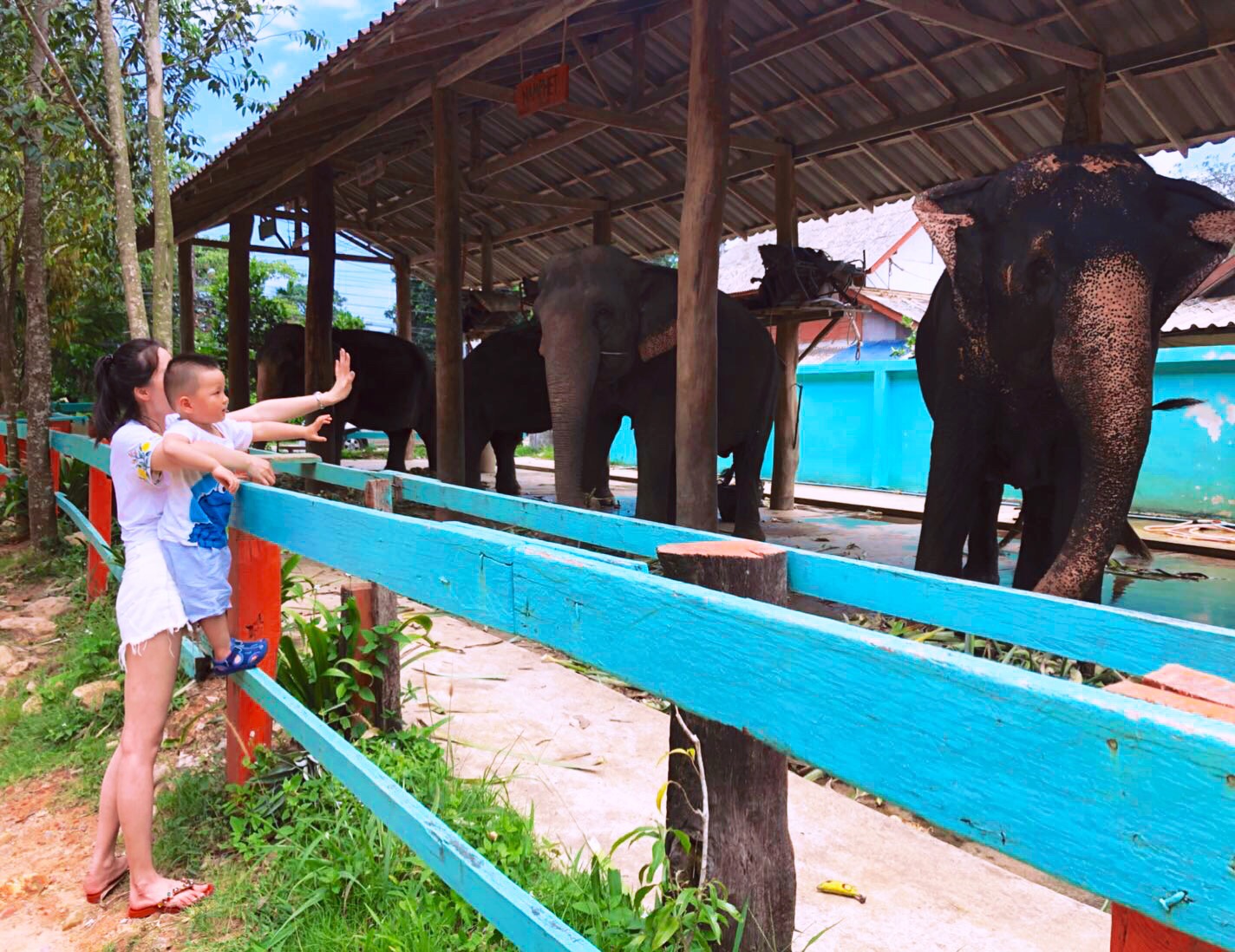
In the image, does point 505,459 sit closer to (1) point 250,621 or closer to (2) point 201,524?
(1) point 250,621

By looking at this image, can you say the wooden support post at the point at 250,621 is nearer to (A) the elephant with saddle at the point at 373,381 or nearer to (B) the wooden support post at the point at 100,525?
(B) the wooden support post at the point at 100,525

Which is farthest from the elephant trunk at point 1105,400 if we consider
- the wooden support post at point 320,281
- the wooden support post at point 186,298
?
the wooden support post at point 186,298

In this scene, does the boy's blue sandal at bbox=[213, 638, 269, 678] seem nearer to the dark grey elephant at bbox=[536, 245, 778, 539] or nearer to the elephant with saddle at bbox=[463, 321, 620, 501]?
the dark grey elephant at bbox=[536, 245, 778, 539]

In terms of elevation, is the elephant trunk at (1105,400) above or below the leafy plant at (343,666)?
above

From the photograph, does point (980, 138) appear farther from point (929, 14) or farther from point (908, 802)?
point (908, 802)

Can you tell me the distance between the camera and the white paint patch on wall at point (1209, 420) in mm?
11203

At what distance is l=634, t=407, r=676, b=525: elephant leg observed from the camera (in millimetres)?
7016

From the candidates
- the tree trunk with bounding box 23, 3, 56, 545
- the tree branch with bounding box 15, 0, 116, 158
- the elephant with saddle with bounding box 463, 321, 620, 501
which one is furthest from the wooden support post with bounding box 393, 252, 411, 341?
the tree branch with bounding box 15, 0, 116, 158

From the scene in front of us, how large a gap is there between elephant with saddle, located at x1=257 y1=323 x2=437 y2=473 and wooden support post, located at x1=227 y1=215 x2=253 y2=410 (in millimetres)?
815

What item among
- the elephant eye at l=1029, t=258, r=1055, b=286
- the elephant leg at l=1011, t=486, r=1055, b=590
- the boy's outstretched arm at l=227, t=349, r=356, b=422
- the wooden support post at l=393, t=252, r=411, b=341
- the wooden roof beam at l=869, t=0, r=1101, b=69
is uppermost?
the wooden roof beam at l=869, t=0, r=1101, b=69

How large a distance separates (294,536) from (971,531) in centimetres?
402

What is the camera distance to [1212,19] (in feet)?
19.0

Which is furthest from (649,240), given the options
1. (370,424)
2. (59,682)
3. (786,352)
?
(59,682)

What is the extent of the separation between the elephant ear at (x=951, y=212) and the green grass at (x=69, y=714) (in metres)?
4.40
